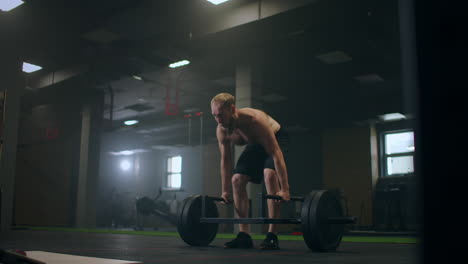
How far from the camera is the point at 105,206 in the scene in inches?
598

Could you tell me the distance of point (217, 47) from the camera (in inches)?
258

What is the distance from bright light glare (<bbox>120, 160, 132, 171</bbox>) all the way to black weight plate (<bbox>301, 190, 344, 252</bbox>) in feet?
55.2

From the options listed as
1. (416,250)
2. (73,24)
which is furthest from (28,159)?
(416,250)

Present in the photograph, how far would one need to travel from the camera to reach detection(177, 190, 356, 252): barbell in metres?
2.63

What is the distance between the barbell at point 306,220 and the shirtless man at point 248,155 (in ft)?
0.59

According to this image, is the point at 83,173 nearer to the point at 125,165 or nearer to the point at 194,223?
the point at 194,223

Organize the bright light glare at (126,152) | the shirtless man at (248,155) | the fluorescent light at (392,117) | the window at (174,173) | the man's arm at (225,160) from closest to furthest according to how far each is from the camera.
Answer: the shirtless man at (248,155) → the man's arm at (225,160) → the fluorescent light at (392,117) → the window at (174,173) → the bright light glare at (126,152)

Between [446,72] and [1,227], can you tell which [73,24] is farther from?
[446,72]

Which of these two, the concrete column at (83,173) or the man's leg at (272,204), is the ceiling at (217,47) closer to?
the concrete column at (83,173)

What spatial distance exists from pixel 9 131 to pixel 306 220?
4955 millimetres

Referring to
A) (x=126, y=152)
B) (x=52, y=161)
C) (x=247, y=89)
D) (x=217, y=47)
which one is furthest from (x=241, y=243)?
(x=126, y=152)

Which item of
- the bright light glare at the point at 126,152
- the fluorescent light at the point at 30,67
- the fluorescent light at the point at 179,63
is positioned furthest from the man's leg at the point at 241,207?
the bright light glare at the point at 126,152

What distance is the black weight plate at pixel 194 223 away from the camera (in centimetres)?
309

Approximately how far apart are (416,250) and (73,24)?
258 inches
